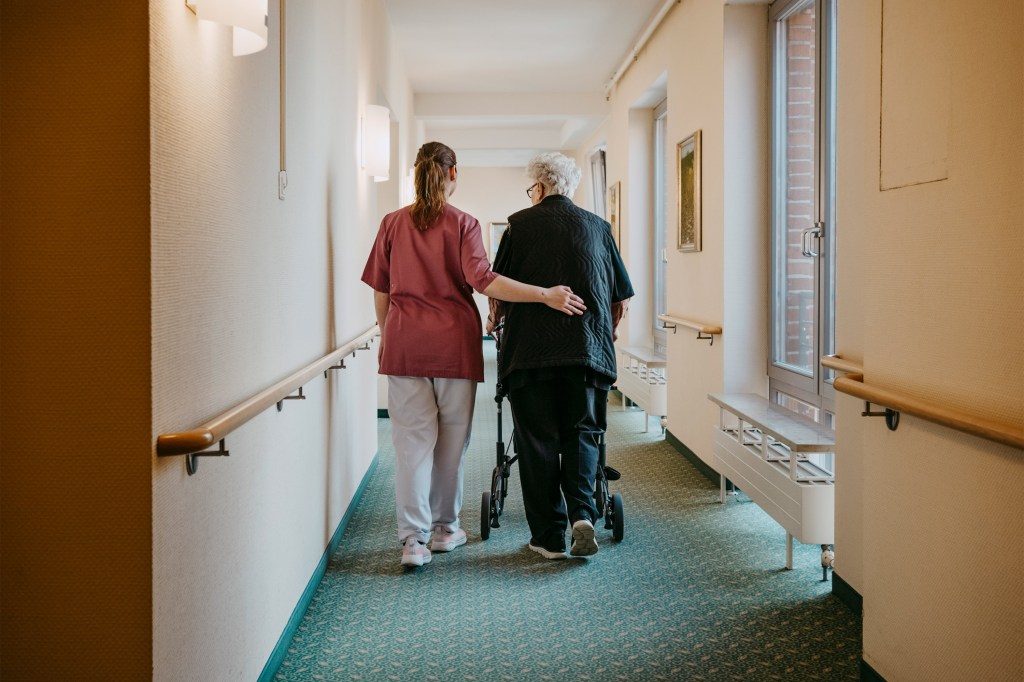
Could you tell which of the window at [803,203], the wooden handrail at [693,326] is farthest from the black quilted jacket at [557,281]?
the wooden handrail at [693,326]

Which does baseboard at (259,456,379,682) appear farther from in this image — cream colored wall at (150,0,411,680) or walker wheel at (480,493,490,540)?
walker wheel at (480,493,490,540)

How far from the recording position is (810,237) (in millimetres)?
4477

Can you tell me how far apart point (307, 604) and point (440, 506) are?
0.93 metres

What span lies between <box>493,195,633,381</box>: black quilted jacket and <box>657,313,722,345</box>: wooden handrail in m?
1.51

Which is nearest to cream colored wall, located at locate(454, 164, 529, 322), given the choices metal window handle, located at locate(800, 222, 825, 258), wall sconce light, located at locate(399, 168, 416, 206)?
wall sconce light, located at locate(399, 168, 416, 206)

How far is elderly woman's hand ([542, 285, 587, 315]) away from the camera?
3.94 meters

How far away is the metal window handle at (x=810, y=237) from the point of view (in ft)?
14.4

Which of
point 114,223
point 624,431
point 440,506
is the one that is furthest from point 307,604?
point 624,431

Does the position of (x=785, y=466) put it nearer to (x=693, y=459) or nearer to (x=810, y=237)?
(x=810, y=237)

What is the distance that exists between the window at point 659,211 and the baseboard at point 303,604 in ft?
15.5

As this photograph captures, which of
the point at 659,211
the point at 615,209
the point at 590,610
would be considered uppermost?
the point at 615,209

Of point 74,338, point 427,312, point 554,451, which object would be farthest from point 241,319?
point 554,451

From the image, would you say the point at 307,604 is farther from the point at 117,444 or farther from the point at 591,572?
the point at 117,444

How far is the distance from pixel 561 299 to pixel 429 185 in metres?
0.75
